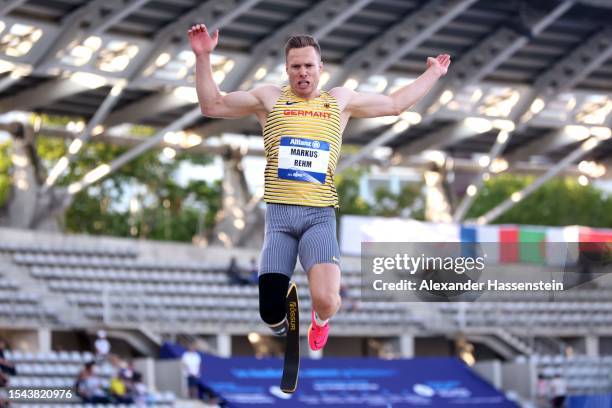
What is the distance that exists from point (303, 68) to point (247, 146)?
2670 centimetres

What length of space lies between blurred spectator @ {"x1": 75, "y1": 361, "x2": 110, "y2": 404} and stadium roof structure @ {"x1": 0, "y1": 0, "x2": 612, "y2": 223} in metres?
6.68

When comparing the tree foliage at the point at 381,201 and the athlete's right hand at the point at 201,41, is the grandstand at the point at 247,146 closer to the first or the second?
the tree foliage at the point at 381,201

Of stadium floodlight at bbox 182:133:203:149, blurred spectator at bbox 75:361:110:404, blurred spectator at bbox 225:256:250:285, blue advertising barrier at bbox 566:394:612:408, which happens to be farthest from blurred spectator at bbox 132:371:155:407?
stadium floodlight at bbox 182:133:203:149

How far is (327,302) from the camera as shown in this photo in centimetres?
657

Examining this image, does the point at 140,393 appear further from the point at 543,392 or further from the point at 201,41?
the point at 201,41

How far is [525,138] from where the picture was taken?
1375 inches

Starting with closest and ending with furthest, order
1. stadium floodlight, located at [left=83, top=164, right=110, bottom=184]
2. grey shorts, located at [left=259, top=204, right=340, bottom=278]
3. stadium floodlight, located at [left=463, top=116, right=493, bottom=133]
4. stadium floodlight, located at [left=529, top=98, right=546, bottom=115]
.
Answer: grey shorts, located at [left=259, top=204, right=340, bottom=278] → stadium floodlight, located at [left=83, top=164, right=110, bottom=184] → stadium floodlight, located at [left=529, top=98, right=546, bottom=115] → stadium floodlight, located at [left=463, top=116, right=493, bottom=133]

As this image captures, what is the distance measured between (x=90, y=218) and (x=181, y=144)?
1110 cm

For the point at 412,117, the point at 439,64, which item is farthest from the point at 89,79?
the point at 439,64

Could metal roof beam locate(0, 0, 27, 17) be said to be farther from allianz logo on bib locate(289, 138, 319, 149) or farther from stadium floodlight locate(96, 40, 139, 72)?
allianz logo on bib locate(289, 138, 319, 149)

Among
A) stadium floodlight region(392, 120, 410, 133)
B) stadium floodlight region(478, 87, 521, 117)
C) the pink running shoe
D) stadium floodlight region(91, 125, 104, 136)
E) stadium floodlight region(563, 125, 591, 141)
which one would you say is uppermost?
stadium floodlight region(478, 87, 521, 117)

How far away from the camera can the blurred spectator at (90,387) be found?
1846 cm

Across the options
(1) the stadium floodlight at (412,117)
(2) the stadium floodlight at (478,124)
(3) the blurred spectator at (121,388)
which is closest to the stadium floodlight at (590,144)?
(2) the stadium floodlight at (478,124)

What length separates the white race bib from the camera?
267 inches
